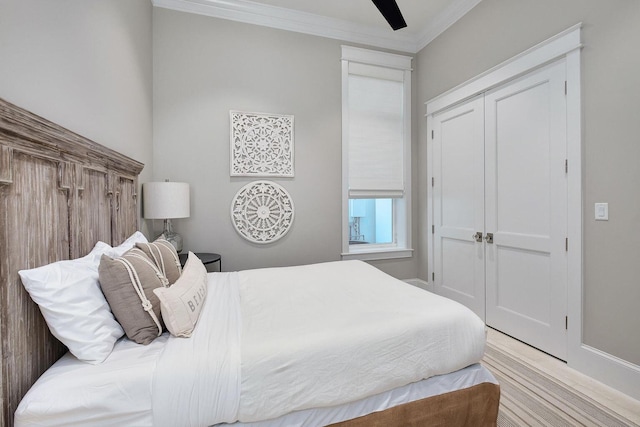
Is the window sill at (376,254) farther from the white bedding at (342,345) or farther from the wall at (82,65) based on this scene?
the wall at (82,65)

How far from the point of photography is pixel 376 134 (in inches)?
142

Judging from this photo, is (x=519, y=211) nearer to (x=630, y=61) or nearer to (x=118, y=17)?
(x=630, y=61)

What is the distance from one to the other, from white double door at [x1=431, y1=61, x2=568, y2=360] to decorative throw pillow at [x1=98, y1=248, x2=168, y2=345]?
106 inches

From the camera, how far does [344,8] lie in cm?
310

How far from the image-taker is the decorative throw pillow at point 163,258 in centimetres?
155

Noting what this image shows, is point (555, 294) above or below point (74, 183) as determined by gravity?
below

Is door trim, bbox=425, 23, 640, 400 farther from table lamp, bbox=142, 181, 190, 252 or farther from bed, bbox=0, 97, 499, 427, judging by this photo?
table lamp, bbox=142, 181, 190, 252

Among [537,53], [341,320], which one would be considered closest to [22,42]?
[341,320]

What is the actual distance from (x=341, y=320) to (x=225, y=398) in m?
0.58

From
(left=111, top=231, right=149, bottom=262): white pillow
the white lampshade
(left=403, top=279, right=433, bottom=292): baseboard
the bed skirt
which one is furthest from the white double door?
(left=111, top=231, right=149, bottom=262): white pillow

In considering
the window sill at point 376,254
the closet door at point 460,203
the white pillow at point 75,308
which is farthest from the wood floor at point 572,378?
the white pillow at point 75,308

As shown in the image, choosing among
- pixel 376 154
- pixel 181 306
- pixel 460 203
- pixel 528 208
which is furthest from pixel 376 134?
pixel 181 306

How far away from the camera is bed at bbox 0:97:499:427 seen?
3.05 ft

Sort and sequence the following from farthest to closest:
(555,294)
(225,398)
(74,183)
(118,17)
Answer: (555,294) → (118,17) → (74,183) → (225,398)
